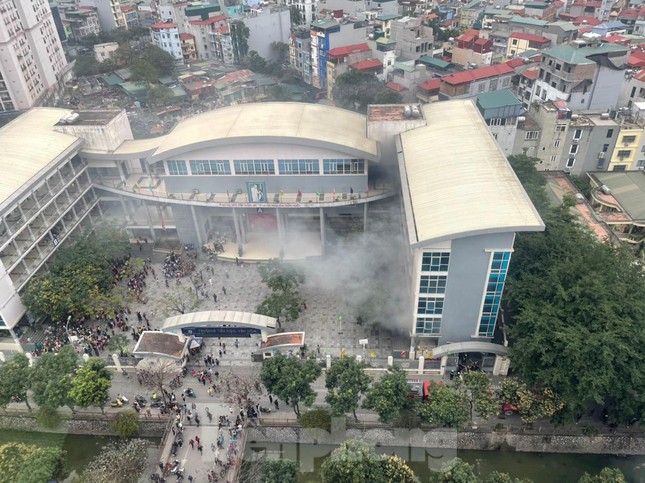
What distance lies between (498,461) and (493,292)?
9.03m

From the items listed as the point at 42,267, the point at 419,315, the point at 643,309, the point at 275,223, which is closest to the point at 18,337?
the point at 42,267

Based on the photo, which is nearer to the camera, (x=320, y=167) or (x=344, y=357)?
(x=344, y=357)

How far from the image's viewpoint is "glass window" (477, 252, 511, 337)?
25688 mm

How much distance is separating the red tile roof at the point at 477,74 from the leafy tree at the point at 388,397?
44391 mm

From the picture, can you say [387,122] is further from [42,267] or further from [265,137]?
[42,267]

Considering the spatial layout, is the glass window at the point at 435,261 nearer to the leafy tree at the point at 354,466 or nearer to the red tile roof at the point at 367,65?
the leafy tree at the point at 354,466

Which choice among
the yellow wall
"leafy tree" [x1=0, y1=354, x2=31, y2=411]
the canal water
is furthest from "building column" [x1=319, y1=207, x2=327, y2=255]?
the yellow wall

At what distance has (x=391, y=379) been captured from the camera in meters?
24.3

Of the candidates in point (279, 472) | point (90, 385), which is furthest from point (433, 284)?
point (90, 385)

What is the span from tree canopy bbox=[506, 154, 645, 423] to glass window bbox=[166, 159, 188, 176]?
25.8m

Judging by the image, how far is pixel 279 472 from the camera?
22078 millimetres

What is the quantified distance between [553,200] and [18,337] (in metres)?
43.0

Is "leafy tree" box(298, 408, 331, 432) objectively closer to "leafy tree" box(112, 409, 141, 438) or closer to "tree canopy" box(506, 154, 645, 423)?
"leafy tree" box(112, 409, 141, 438)

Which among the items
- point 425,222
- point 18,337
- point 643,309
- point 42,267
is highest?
point 425,222
